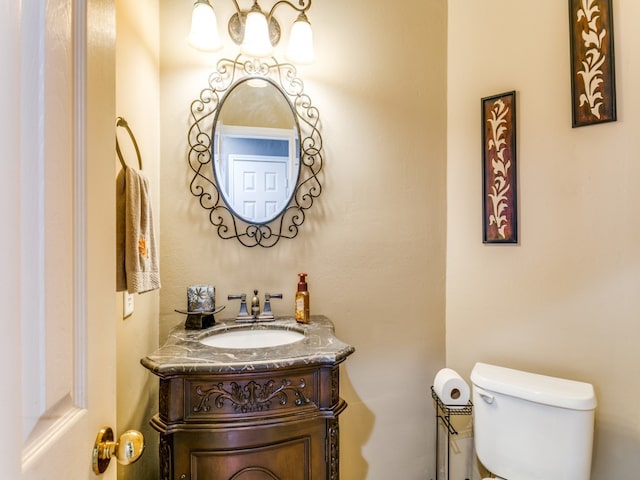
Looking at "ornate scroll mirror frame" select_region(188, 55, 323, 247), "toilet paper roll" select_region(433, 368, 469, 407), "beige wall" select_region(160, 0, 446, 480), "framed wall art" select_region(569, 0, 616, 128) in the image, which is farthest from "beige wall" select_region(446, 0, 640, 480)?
"ornate scroll mirror frame" select_region(188, 55, 323, 247)

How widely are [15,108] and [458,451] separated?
Answer: 210 cm

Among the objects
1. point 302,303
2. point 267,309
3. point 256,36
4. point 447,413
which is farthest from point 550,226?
point 256,36

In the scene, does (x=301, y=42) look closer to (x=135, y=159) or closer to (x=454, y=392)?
(x=135, y=159)

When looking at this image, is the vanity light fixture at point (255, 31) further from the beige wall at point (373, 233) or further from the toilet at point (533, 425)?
the toilet at point (533, 425)

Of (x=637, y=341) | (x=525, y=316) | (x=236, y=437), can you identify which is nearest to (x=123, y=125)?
(x=236, y=437)

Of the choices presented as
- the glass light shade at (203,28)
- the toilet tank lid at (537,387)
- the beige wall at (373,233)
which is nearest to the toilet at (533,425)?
the toilet tank lid at (537,387)

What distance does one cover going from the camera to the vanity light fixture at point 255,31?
54.7 inches

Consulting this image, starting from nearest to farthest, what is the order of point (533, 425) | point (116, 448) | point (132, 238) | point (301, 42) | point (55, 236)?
point (55, 236)
point (116, 448)
point (132, 238)
point (533, 425)
point (301, 42)

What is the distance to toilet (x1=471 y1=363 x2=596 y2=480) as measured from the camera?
1.20m

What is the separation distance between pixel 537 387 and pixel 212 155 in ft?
5.26

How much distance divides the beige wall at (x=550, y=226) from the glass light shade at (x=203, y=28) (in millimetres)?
1207

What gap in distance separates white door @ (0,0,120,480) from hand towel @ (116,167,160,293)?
1.25ft

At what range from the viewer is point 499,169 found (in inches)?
63.4

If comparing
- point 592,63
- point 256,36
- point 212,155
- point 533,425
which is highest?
point 256,36
